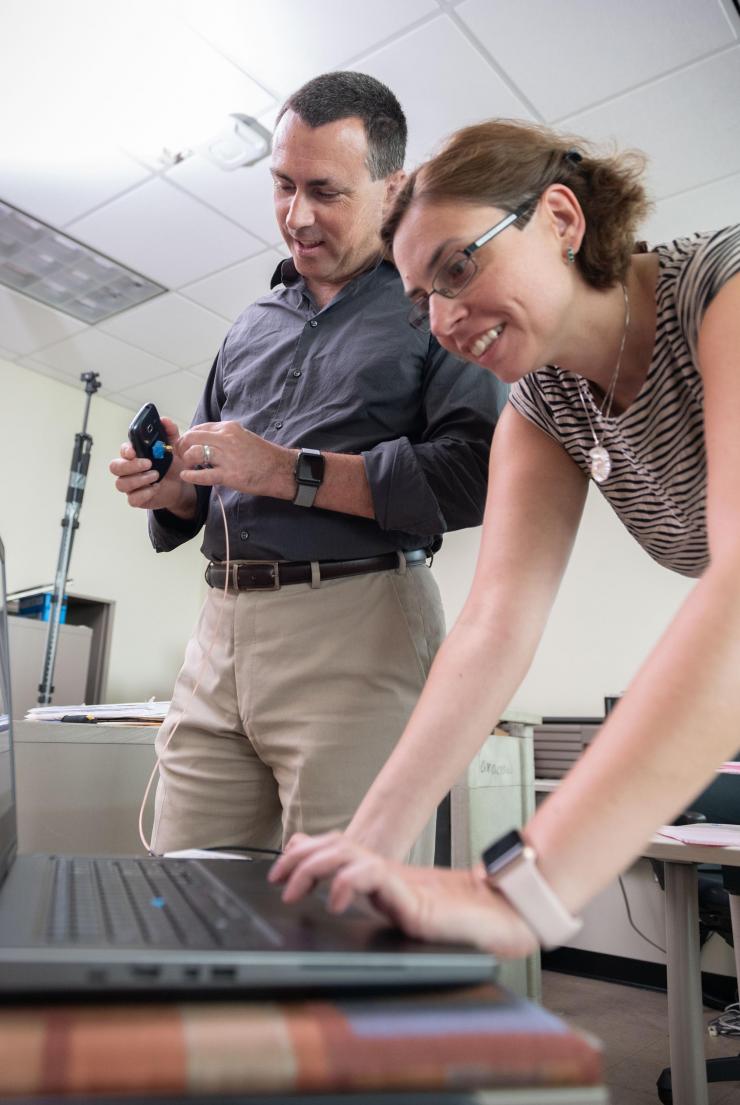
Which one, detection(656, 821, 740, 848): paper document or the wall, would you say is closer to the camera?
detection(656, 821, 740, 848): paper document

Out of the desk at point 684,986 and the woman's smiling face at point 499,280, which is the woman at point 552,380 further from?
the desk at point 684,986

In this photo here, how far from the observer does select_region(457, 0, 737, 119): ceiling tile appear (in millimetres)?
2143

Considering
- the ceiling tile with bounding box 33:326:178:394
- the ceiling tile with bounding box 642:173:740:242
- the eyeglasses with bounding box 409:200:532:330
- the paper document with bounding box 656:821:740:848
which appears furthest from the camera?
the ceiling tile with bounding box 33:326:178:394

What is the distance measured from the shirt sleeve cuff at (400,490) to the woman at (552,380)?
14cm

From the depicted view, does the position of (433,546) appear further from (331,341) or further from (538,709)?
(538,709)

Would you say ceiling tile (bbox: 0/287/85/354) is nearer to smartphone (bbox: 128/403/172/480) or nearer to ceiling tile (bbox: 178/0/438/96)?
ceiling tile (bbox: 178/0/438/96)

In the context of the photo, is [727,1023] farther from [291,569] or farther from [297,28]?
[297,28]

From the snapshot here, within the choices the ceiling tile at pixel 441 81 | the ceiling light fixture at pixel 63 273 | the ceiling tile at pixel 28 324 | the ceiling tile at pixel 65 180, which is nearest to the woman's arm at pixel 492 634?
the ceiling tile at pixel 441 81

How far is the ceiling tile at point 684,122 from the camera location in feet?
7.66

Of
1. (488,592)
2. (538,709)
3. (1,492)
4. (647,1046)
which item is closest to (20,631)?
(1,492)

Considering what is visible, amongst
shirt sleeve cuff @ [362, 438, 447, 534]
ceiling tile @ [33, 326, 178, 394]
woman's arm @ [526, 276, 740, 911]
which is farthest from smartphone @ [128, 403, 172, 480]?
ceiling tile @ [33, 326, 178, 394]

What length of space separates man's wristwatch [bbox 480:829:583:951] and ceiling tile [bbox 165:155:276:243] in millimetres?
2713

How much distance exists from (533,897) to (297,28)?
7.90 ft

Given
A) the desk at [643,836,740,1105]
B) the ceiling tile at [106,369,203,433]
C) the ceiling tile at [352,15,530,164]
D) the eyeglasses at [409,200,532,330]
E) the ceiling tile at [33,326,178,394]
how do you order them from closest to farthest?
the eyeglasses at [409,200,532,330] → the desk at [643,836,740,1105] → the ceiling tile at [352,15,530,164] → the ceiling tile at [33,326,178,394] → the ceiling tile at [106,369,203,433]
